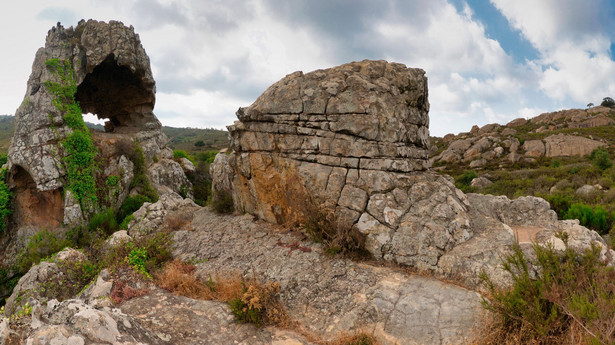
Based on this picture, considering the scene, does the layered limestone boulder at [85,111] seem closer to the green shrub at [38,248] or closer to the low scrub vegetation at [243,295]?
the green shrub at [38,248]

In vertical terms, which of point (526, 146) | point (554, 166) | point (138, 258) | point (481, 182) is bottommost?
point (138, 258)

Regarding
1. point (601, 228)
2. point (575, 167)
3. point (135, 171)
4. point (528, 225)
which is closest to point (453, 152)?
point (575, 167)

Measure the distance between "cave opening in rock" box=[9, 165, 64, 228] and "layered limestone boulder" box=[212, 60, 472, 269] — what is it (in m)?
12.6

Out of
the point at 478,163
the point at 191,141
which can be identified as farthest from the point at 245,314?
the point at 191,141

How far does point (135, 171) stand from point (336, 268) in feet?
55.5

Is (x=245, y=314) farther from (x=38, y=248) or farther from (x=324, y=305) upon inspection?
(x=38, y=248)

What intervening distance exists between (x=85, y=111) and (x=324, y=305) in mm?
22603

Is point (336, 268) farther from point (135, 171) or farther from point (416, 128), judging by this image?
point (135, 171)

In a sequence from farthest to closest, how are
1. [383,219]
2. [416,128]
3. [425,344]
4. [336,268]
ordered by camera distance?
[416,128]
[383,219]
[336,268]
[425,344]

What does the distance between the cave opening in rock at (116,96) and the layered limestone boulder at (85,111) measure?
0.18 feet

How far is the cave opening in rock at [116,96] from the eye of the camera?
19234mm

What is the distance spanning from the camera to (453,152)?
1671 inches

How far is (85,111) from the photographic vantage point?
2048cm

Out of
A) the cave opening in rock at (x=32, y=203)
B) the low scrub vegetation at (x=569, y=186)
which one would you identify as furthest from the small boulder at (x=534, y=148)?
the cave opening in rock at (x=32, y=203)
